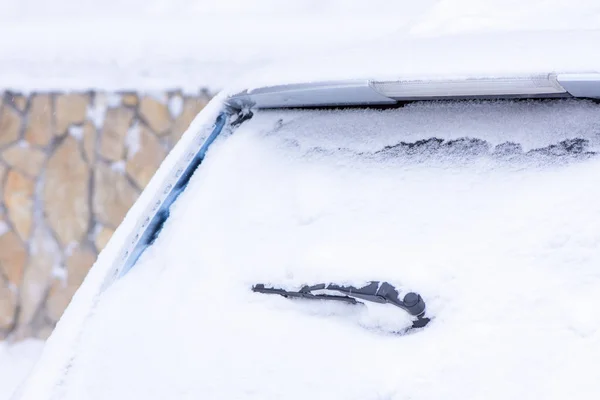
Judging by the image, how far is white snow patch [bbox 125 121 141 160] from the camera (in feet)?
14.4

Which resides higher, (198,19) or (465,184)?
(198,19)

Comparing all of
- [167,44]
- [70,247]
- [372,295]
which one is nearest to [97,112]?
[167,44]

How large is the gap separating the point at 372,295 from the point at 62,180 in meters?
3.81

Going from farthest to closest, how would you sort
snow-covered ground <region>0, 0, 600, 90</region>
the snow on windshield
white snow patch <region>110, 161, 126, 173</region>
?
white snow patch <region>110, 161, 126, 173</region> < snow-covered ground <region>0, 0, 600, 90</region> < the snow on windshield

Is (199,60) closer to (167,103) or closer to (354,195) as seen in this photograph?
(167,103)

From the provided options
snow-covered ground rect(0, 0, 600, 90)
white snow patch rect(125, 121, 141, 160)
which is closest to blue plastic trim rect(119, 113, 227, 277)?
snow-covered ground rect(0, 0, 600, 90)

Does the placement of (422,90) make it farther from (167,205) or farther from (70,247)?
(70,247)

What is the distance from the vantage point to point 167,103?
167 inches

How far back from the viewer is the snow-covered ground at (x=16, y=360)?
4.25 meters

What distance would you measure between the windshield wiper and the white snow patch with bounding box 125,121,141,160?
3.29 meters

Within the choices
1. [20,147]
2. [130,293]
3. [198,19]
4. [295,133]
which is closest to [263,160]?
[295,133]

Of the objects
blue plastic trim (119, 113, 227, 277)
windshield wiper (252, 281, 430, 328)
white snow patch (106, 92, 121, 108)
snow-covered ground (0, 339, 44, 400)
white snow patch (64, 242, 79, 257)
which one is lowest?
snow-covered ground (0, 339, 44, 400)

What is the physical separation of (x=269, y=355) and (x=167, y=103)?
3.31 metres

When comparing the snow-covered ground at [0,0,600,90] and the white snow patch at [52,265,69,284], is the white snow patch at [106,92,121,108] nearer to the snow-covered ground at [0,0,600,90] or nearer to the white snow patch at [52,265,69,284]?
the snow-covered ground at [0,0,600,90]
